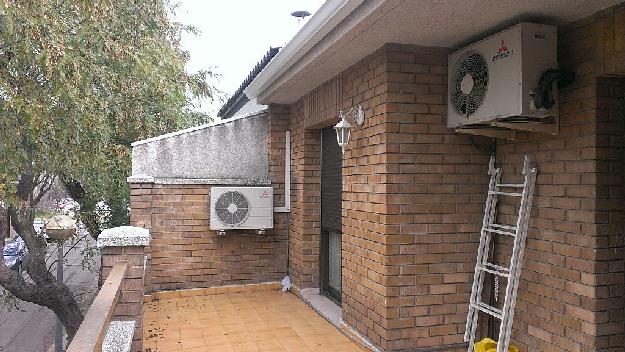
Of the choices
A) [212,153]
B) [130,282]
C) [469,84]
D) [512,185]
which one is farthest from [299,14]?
[130,282]

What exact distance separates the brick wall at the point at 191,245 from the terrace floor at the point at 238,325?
28 centimetres

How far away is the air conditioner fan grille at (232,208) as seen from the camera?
6.70 meters

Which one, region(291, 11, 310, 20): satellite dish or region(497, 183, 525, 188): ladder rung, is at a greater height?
region(291, 11, 310, 20): satellite dish

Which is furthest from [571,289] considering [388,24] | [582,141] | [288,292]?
[288,292]

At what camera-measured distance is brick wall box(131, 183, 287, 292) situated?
6.59 meters

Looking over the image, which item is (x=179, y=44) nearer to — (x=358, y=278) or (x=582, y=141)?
(x=358, y=278)

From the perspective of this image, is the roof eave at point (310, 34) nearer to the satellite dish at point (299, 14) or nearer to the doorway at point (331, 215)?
the doorway at point (331, 215)

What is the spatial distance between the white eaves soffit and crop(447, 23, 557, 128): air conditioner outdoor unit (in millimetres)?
122

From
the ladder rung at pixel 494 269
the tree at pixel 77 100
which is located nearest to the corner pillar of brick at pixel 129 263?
the ladder rung at pixel 494 269

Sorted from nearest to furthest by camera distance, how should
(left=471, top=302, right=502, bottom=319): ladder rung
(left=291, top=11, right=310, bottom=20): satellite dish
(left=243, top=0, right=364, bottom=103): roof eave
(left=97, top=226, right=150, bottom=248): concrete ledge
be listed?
1. (left=243, top=0, right=364, bottom=103): roof eave
2. (left=471, top=302, right=502, bottom=319): ladder rung
3. (left=97, top=226, right=150, bottom=248): concrete ledge
4. (left=291, top=11, right=310, bottom=20): satellite dish

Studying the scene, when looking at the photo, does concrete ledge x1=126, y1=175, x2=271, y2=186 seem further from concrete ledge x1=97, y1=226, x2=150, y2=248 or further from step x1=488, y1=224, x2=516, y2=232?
step x1=488, y1=224, x2=516, y2=232

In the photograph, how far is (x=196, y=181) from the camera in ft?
22.2

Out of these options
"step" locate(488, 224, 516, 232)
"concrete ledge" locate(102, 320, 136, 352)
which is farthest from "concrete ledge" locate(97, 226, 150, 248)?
"step" locate(488, 224, 516, 232)

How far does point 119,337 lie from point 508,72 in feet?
10.7
